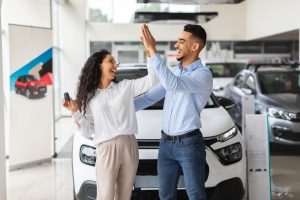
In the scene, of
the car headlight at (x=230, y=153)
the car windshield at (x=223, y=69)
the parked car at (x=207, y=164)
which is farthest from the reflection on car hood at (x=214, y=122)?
the car windshield at (x=223, y=69)

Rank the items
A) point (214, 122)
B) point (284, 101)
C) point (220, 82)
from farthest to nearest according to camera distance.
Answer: point (220, 82) < point (284, 101) < point (214, 122)

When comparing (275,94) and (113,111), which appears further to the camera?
(275,94)

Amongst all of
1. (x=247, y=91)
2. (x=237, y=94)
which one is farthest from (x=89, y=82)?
(x=237, y=94)

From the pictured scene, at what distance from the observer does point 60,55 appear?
12086mm

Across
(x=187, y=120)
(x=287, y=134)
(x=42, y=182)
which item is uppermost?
(x=187, y=120)

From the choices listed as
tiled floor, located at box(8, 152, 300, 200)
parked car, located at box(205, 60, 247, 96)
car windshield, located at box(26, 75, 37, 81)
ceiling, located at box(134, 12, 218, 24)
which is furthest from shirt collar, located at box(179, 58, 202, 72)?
parked car, located at box(205, 60, 247, 96)

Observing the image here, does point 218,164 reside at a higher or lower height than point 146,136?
lower

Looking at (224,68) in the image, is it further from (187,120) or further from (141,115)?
(187,120)

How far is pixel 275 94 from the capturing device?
6840 millimetres

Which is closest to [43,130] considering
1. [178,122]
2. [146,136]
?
[146,136]

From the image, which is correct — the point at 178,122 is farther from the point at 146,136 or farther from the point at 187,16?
the point at 187,16

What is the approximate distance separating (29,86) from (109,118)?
129 inches

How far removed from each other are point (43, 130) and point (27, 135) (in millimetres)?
257

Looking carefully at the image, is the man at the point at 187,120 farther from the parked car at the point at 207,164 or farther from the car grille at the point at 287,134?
the car grille at the point at 287,134
